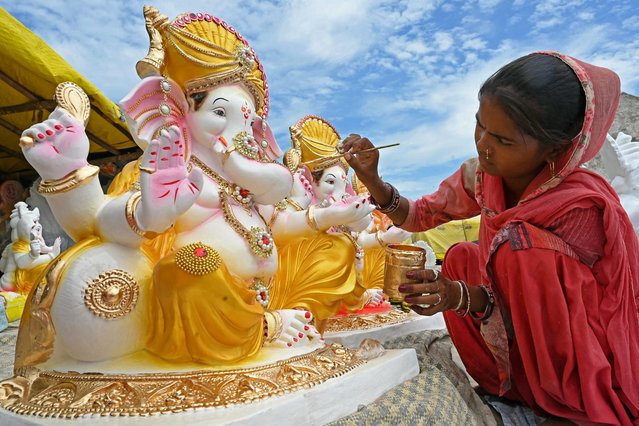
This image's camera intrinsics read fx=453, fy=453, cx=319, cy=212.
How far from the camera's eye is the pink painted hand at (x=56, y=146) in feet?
3.95

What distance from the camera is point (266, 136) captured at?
196cm

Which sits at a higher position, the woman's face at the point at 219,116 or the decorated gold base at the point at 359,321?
the woman's face at the point at 219,116

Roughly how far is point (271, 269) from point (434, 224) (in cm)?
89

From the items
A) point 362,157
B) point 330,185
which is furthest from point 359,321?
point 362,157

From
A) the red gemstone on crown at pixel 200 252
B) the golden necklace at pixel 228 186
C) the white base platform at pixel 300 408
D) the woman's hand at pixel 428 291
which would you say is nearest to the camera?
the white base platform at pixel 300 408

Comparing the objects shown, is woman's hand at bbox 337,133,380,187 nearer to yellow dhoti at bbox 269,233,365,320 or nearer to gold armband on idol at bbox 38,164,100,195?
yellow dhoti at bbox 269,233,365,320

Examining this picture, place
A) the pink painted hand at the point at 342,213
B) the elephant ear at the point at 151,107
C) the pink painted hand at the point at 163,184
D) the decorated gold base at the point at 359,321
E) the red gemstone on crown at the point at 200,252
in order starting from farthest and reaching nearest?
1. the decorated gold base at the point at 359,321
2. the pink painted hand at the point at 342,213
3. the elephant ear at the point at 151,107
4. the red gemstone on crown at the point at 200,252
5. the pink painted hand at the point at 163,184

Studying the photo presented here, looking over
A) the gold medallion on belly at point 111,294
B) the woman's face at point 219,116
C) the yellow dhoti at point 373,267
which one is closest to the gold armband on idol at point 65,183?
the gold medallion on belly at point 111,294

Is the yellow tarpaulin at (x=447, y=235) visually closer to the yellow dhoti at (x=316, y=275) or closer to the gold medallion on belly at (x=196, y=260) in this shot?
the yellow dhoti at (x=316, y=275)

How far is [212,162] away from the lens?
1.71m

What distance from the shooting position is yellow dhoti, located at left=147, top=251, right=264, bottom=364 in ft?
4.27

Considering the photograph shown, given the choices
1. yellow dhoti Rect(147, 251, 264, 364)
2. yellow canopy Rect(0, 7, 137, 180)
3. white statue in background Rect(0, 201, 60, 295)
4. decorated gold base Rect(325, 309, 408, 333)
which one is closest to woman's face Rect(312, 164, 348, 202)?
decorated gold base Rect(325, 309, 408, 333)

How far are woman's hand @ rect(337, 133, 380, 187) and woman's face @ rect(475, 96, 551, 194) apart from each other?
1.74ft

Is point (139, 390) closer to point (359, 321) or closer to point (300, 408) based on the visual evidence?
point (300, 408)
